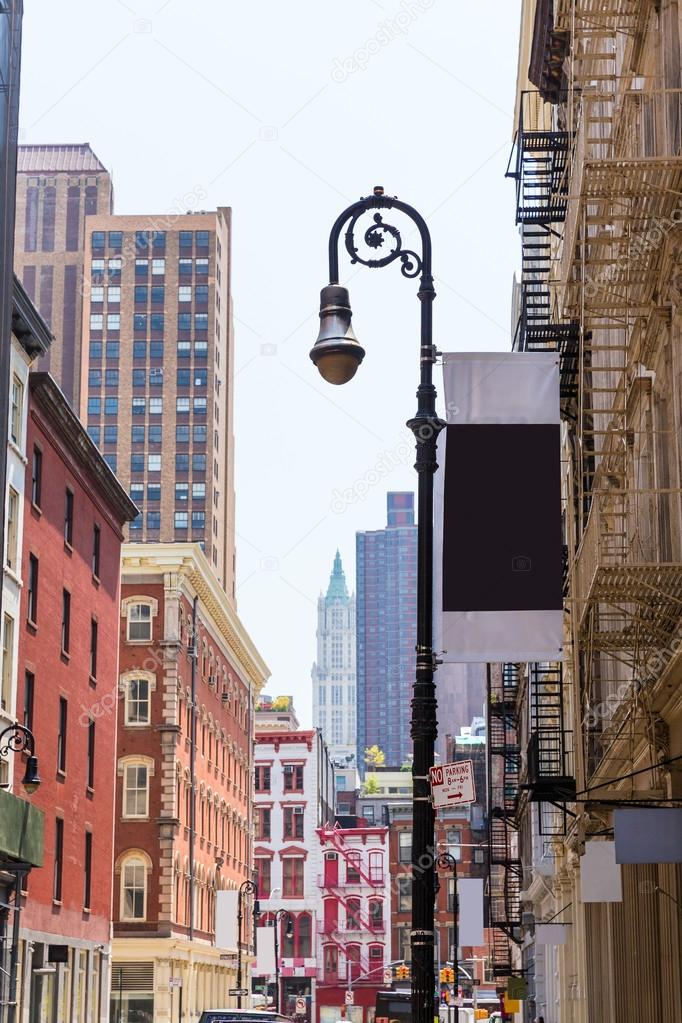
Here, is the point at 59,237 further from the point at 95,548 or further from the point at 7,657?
the point at 7,657

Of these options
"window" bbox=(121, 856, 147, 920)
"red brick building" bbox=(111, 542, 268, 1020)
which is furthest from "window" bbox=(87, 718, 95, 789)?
"window" bbox=(121, 856, 147, 920)

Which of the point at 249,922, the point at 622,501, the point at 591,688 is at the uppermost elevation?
the point at 622,501

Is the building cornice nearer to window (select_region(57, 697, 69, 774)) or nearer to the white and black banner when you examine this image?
window (select_region(57, 697, 69, 774))

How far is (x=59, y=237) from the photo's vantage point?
14025cm

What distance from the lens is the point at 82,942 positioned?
155ft

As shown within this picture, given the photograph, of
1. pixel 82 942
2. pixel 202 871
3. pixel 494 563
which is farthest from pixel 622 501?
pixel 202 871

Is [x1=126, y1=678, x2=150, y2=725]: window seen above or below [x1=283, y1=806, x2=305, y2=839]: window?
above

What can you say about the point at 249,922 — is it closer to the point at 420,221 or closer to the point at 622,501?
the point at 622,501

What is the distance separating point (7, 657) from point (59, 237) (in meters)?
108

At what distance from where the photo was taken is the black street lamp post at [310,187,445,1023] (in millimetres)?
12055

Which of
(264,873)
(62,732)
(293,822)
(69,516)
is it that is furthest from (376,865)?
(69,516)

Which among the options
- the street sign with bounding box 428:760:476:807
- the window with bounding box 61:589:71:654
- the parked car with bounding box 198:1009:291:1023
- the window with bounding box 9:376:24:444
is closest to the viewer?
the street sign with bounding box 428:760:476:807

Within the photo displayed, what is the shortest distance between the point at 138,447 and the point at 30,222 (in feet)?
87.7

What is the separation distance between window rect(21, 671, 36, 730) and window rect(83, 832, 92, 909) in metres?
9.10
